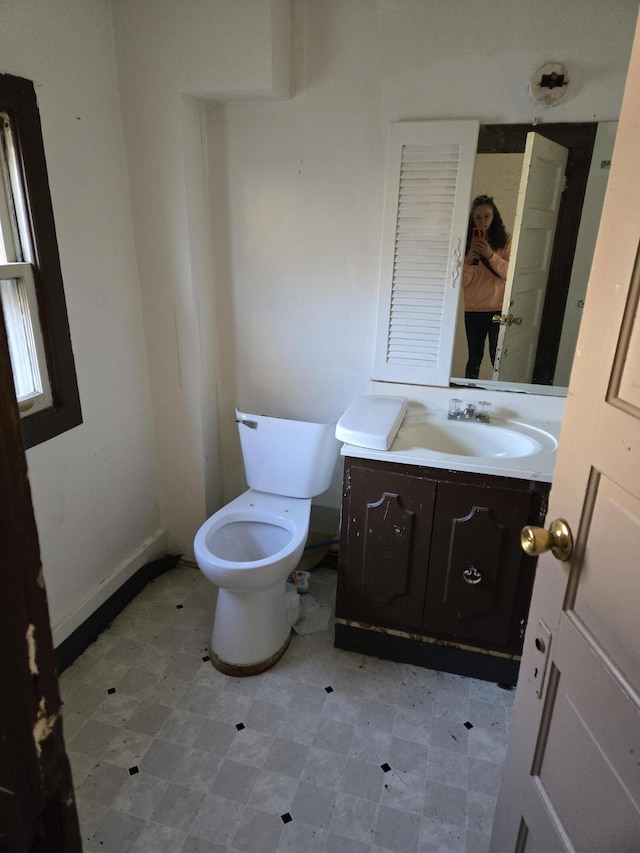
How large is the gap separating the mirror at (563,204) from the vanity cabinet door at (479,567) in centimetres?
57

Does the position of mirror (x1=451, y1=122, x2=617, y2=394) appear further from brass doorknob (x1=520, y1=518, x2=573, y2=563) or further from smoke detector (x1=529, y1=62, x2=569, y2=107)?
brass doorknob (x1=520, y1=518, x2=573, y2=563)

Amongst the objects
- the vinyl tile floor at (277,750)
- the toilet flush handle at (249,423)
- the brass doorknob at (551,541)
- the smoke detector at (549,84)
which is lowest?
the vinyl tile floor at (277,750)

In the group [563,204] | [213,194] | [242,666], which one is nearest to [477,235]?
[563,204]

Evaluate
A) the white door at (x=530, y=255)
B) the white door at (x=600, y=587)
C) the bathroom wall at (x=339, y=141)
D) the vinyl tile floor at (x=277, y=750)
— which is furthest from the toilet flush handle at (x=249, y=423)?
the white door at (x=600, y=587)

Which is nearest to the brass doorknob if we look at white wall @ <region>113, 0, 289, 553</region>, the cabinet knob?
the cabinet knob

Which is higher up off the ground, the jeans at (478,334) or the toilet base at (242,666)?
the jeans at (478,334)

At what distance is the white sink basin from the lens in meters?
1.82

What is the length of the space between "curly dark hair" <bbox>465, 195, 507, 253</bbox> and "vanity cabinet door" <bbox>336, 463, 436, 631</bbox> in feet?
2.76

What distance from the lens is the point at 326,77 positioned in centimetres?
187

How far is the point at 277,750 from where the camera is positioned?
159 centimetres

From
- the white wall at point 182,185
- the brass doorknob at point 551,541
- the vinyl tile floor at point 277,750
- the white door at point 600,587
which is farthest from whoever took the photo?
the white wall at point 182,185

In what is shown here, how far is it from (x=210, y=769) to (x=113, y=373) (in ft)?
4.39

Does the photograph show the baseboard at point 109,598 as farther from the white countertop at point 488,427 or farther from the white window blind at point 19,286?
the white countertop at point 488,427

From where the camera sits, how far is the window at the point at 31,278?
5.07ft
